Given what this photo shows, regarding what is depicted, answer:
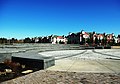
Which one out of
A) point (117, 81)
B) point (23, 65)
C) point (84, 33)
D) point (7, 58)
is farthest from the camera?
point (84, 33)

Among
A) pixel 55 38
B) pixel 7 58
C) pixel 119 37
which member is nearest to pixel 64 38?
pixel 55 38

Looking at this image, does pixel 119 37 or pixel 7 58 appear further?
pixel 119 37

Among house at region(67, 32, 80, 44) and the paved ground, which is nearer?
the paved ground

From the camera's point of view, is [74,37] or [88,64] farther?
[74,37]

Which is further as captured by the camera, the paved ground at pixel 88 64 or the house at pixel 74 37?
the house at pixel 74 37

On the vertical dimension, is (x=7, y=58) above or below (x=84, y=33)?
below

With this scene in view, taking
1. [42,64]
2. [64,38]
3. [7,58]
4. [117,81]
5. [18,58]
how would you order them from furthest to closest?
[64,38]
[7,58]
[18,58]
[42,64]
[117,81]

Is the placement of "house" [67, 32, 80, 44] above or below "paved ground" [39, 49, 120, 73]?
above

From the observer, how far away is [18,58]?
1080cm

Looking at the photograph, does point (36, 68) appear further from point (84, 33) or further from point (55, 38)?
point (55, 38)

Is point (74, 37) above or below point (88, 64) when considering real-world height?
above

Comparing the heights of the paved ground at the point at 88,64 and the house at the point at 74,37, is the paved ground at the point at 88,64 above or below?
below

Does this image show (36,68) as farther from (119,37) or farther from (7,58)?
(119,37)

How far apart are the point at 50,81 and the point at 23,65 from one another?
12.8 ft
